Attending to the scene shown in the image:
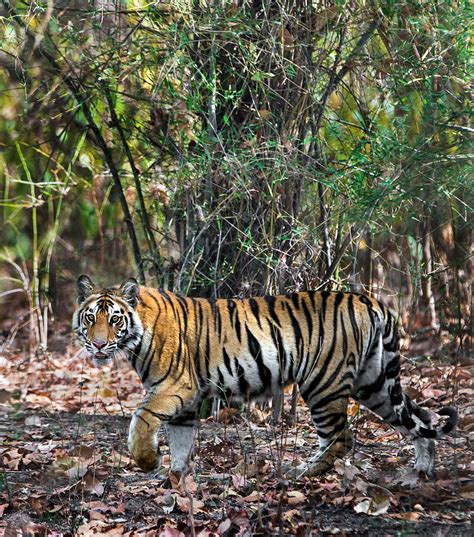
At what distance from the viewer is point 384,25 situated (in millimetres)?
6453

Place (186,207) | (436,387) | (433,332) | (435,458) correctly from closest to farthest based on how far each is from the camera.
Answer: (435,458) < (186,207) < (436,387) < (433,332)

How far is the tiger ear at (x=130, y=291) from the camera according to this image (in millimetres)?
5648

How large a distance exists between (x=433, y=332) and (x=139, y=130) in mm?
3507

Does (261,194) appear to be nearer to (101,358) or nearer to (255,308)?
(255,308)

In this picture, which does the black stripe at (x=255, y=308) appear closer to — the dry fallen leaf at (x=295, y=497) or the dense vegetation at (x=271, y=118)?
the dense vegetation at (x=271, y=118)

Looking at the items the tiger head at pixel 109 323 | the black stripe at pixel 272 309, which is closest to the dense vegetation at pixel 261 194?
the tiger head at pixel 109 323

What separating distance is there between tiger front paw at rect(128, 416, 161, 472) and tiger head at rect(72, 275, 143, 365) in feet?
1.60

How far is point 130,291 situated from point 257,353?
83 centimetres

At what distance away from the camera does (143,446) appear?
17.3 feet

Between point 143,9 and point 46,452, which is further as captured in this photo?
point 143,9

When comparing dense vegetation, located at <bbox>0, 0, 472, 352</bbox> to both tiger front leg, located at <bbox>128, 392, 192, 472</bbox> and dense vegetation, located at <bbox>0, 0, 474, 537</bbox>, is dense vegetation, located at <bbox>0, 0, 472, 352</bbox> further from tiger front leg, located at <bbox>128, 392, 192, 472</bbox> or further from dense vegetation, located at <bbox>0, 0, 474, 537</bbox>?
tiger front leg, located at <bbox>128, 392, 192, 472</bbox>

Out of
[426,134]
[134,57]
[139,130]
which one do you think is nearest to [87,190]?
[139,130]

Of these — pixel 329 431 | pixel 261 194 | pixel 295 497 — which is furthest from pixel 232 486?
pixel 261 194

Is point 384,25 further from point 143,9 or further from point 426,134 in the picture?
point 143,9
